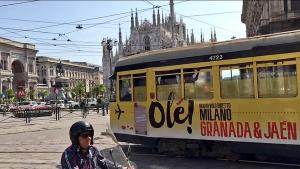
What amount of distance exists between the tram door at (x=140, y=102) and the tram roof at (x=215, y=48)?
0.45 metres

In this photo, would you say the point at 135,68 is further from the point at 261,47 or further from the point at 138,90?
the point at 261,47

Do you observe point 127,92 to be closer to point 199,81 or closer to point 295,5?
point 199,81

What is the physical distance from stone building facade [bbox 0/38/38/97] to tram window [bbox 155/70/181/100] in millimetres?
95313

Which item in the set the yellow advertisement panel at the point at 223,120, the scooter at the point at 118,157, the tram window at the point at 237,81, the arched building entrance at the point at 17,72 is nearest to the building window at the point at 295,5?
the yellow advertisement panel at the point at 223,120

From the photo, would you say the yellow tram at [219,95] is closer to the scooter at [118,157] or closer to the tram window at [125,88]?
the tram window at [125,88]

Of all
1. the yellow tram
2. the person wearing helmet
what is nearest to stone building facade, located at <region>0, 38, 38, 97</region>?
the yellow tram

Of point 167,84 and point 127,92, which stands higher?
point 167,84

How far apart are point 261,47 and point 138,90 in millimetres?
3710

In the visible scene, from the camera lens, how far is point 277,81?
351 inches

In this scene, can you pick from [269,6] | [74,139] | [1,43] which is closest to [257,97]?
[74,139]

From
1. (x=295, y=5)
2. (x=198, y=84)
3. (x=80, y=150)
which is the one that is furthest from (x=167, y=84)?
(x=295, y=5)

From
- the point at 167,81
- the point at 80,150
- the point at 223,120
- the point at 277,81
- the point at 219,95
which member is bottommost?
the point at 223,120

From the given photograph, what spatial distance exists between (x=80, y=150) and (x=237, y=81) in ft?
21.2

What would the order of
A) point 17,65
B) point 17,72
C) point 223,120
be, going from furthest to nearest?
point 17,65 → point 17,72 → point 223,120
